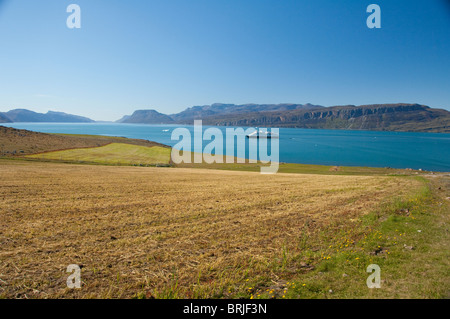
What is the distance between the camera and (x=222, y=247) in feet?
27.9

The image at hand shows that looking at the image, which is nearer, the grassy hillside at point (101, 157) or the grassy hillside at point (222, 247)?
the grassy hillside at point (222, 247)

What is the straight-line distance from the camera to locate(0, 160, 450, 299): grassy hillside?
5.94 metres

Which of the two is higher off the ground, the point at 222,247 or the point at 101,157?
the point at 101,157

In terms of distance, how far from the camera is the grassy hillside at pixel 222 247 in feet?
19.5

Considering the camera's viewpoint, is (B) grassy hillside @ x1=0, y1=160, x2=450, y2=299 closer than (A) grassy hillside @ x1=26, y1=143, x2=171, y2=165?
Yes

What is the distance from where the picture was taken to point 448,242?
8172mm

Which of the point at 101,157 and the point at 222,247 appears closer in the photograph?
A: the point at 222,247
